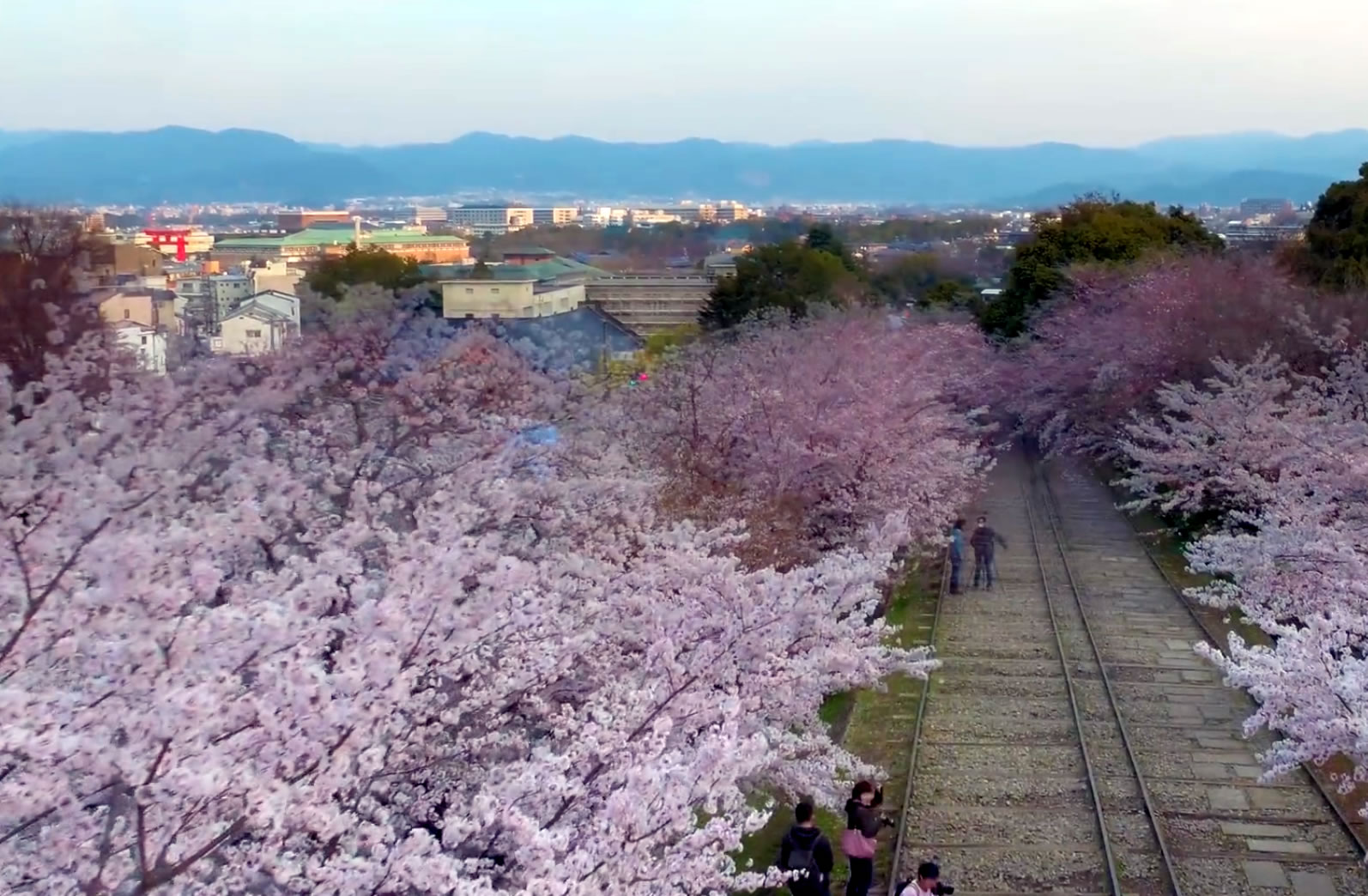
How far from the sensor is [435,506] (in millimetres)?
8000

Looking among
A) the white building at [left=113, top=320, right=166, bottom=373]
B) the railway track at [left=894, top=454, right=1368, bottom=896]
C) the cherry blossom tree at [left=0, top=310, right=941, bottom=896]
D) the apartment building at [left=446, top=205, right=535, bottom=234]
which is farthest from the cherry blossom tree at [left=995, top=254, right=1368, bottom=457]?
the apartment building at [left=446, top=205, right=535, bottom=234]

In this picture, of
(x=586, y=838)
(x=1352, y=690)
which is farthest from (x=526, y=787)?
(x=1352, y=690)

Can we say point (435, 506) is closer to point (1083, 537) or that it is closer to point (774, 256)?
point (1083, 537)

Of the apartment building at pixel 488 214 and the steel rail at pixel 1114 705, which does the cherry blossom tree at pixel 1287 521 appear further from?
the apartment building at pixel 488 214

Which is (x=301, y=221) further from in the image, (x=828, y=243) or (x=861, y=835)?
(x=861, y=835)

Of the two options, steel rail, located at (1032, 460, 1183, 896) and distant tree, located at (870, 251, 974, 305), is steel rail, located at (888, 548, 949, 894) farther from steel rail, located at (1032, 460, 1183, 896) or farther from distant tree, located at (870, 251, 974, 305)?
distant tree, located at (870, 251, 974, 305)

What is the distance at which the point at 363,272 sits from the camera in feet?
88.6

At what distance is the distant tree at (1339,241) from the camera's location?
2286 cm

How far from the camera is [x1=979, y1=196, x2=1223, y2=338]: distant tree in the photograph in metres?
32.5

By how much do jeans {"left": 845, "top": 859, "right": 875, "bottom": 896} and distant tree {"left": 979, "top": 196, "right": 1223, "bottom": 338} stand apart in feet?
81.5

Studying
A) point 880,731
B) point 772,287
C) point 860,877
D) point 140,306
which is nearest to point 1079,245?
point 772,287

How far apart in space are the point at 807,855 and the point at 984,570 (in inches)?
444

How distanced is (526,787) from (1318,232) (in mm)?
26939

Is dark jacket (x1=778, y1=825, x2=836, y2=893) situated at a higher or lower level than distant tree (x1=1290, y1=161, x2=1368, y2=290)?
lower
